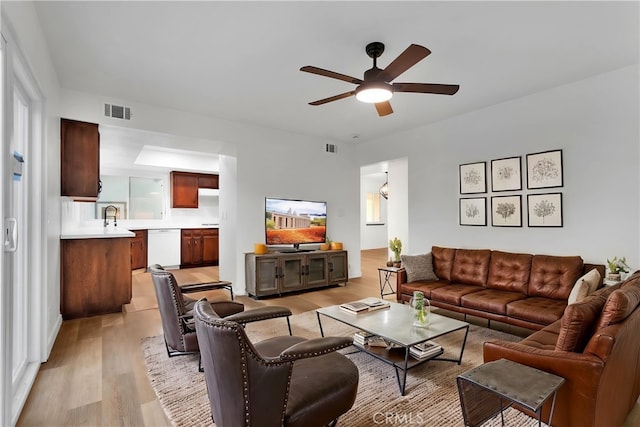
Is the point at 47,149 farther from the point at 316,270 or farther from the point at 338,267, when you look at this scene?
the point at 338,267

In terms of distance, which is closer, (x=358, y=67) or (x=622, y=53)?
(x=622, y=53)

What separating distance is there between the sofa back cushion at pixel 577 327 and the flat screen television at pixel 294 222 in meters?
4.18

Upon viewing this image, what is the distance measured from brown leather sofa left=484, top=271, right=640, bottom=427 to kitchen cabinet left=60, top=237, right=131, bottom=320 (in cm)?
415

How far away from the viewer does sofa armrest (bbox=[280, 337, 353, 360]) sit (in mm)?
1475

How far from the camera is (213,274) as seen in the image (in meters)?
6.95

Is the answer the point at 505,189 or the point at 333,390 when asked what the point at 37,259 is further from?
the point at 505,189

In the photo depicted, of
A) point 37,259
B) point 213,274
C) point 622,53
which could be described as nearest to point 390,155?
point 622,53

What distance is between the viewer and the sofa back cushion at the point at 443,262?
14.3ft

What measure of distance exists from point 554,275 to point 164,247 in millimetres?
7242

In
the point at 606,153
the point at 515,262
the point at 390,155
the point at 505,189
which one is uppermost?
the point at 390,155

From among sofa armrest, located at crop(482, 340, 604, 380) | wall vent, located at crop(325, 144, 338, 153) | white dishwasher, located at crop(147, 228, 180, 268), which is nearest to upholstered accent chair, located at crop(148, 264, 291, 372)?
sofa armrest, located at crop(482, 340, 604, 380)

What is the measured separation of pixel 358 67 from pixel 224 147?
262 cm

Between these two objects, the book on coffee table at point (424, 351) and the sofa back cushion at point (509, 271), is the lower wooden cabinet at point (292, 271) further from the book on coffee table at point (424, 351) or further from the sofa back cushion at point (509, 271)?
the book on coffee table at point (424, 351)

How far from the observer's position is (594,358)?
157 cm
